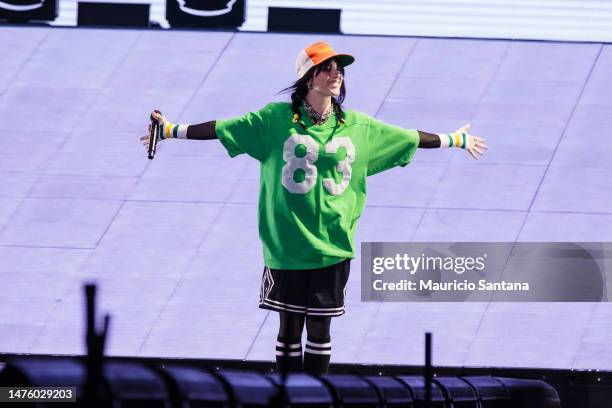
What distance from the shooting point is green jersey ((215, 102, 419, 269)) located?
602 cm

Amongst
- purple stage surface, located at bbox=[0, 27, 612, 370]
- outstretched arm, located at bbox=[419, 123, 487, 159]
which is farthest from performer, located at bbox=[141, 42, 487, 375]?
purple stage surface, located at bbox=[0, 27, 612, 370]

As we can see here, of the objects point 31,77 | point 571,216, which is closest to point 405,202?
point 571,216

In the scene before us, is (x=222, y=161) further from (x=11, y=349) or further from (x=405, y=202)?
(x=11, y=349)

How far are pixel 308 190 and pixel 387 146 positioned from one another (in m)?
0.55

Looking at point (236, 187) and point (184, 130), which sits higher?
point (184, 130)

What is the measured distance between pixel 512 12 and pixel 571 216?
4.23 meters

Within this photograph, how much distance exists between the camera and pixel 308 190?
6012mm

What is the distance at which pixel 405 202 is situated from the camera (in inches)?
404

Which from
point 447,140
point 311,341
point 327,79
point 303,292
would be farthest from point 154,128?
point 447,140

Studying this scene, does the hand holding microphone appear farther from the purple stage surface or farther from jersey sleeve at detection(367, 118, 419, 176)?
the purple stage surface

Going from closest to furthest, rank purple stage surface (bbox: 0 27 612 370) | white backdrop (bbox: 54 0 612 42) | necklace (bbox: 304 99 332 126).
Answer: necklace (bbox: 304 99 332 126) → purple stage surface (bbox: 0 27 612 370) → white backdrop (bbox: 54 0 612 42)

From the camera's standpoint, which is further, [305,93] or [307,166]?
[305,93]

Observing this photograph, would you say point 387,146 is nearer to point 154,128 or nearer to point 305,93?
point 305,93

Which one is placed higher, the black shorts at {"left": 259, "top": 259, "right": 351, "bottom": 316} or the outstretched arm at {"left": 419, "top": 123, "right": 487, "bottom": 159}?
the outstretched arm at {"left": 419, "top": 123, "right": 487, "bottom": 159}
